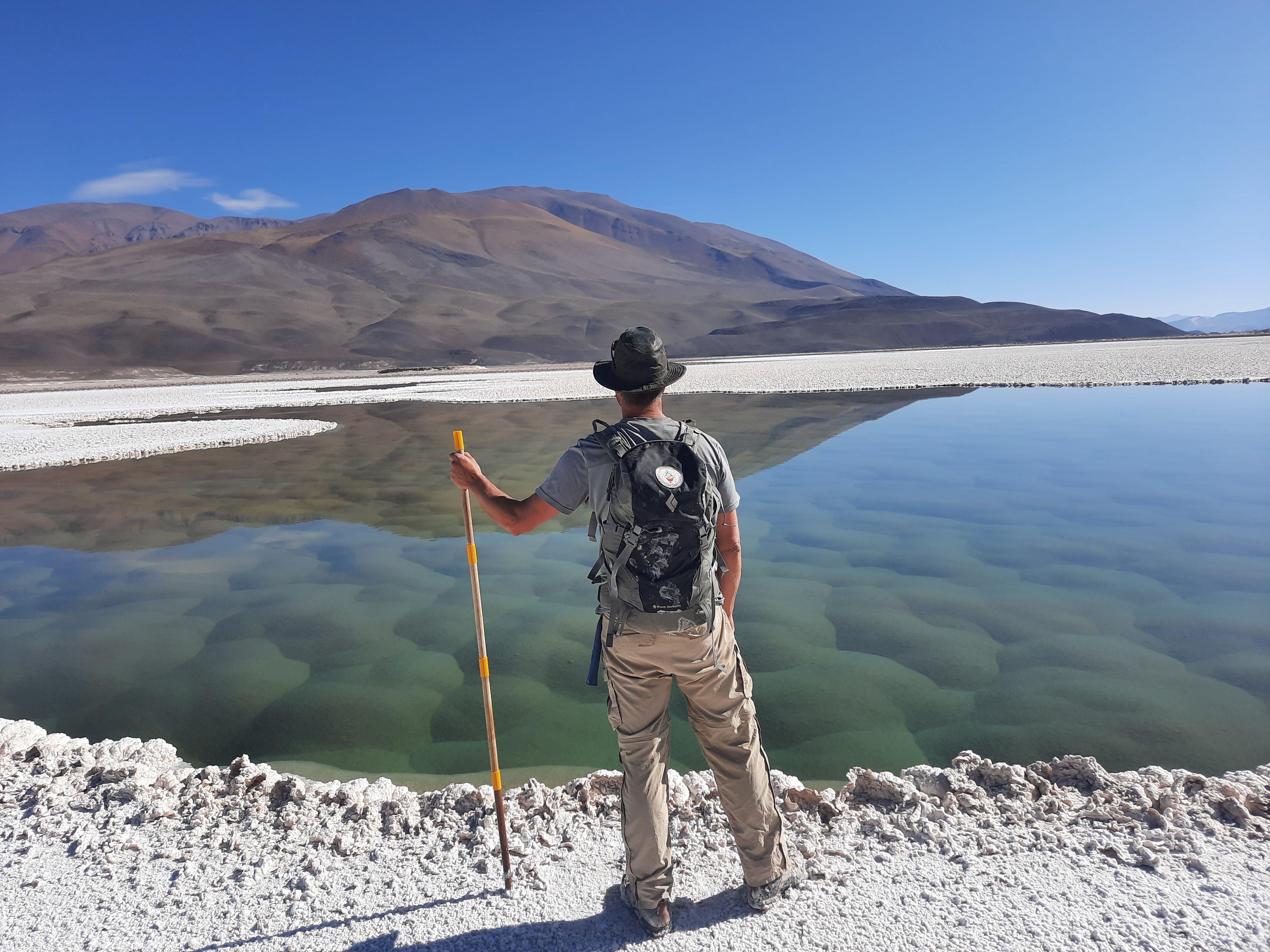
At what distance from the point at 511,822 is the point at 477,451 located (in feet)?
32.1

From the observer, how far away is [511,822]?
9.09 ft

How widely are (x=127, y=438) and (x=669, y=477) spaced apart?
17.6m

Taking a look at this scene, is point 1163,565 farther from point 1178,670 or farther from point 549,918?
point 549,918

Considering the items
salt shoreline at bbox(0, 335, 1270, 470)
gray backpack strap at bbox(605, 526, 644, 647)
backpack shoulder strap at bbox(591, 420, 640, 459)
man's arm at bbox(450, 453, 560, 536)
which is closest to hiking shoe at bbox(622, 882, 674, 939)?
gray backpack strap at bbox(605, 526, 644, 647)

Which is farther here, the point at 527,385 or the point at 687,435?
the point at 527,385

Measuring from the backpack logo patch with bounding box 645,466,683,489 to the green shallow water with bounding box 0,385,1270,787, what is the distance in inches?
76.3

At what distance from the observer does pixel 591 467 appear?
2.14 m

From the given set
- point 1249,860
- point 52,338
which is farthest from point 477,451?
point 52,338

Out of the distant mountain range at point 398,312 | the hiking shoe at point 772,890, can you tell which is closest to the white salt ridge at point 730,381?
the hiking shoe at point 772,890

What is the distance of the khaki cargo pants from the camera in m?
2.14

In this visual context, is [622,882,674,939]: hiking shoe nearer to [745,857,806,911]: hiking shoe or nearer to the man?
the man

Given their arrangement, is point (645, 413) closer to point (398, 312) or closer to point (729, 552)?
point (729, 552)

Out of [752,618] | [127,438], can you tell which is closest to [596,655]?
[752,618]

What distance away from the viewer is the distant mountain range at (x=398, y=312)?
7219 centimetres
